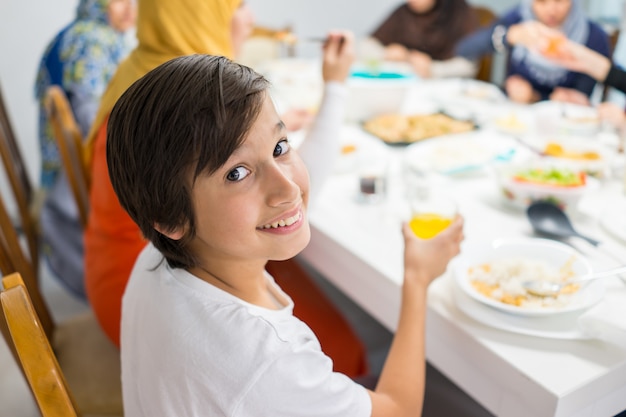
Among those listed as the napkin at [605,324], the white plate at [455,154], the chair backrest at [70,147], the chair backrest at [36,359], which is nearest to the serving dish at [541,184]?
the white plate at [455,154]

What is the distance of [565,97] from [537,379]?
1579mm

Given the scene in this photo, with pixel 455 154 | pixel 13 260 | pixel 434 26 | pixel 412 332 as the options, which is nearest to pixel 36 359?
pixel 412 332

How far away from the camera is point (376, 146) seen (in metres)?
1.58

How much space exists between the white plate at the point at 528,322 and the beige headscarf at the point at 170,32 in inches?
32.7

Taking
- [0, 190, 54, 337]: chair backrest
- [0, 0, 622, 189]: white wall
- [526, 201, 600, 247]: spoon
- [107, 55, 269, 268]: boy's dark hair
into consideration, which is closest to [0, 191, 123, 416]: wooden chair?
[0, 190, 54, 337]: chair backrest

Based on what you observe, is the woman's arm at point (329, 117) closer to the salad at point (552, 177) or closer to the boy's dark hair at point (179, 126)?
the salad at point (552, 177)

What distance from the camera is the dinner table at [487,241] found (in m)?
0.74

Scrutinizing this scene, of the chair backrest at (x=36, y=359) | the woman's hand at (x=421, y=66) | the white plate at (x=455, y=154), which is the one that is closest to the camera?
the chair backrest at (x=36, y=359)

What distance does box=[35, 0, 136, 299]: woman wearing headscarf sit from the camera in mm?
1987

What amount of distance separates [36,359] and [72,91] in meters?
1.75

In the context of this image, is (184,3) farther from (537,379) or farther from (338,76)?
(537,379)

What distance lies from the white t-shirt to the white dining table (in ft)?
0.72

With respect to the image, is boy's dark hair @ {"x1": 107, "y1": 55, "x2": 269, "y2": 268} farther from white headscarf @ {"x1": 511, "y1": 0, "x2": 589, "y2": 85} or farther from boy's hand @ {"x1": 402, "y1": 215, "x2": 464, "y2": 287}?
white headscarf @ {"x1": 511, "y1": 0, "x2": 589, "y2": 85}

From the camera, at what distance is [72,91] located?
209 centimetres
